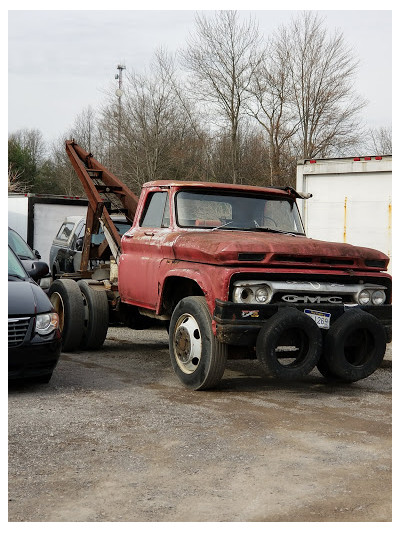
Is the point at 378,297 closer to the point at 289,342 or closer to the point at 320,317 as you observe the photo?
the point at 320,317

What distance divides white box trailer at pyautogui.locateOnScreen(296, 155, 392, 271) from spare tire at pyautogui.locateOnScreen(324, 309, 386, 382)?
16.6 feet

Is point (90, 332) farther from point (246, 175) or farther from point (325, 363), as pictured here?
point (246, 175)

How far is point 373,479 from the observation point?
500cm

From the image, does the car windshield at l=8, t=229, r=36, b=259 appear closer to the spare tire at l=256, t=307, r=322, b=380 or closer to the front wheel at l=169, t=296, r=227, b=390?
the front wheel at l=169, t=296, r=227, b=390

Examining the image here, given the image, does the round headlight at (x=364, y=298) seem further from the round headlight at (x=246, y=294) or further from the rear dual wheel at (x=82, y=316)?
the rear dual wheel at (x=82, y=316)

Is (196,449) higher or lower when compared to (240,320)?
lower

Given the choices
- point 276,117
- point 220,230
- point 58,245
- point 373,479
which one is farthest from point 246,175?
point 373,479

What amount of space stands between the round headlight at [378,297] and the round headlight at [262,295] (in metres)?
1.28

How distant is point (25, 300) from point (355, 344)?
10.7ft

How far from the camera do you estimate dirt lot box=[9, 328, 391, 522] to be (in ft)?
14.5

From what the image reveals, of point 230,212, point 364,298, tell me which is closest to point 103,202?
point 230,212

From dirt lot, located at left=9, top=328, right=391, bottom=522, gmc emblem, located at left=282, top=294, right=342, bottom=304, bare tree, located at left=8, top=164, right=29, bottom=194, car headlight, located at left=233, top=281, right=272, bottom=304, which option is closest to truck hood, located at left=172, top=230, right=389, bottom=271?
car headlight, located at left=233, top=281, right=272, bottom=304

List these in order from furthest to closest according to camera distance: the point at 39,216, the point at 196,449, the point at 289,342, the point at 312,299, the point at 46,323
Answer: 1. the point at 39,216
2. the point at 46,323
3. the point at 312,299
4. the point at 289,342
5. the point at 196,449

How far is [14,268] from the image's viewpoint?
330 inches
